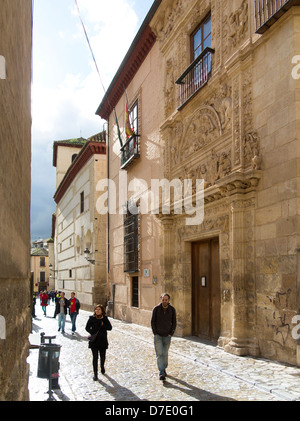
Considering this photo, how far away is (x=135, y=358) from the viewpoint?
356 inches

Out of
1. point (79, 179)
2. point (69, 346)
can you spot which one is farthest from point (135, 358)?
point (79, 179)

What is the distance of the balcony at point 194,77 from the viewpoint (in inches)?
433

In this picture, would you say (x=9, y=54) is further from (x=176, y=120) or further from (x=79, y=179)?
(x=79, y=179)

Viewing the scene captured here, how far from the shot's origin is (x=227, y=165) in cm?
984

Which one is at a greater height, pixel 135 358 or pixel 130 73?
pixel 130 73

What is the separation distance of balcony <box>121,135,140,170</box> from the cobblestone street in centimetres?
843

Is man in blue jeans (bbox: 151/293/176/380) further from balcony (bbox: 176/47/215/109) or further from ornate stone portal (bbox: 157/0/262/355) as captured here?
balcony (bbox: 176/47/215/109)

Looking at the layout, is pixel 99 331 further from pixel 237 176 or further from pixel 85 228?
pixel 85 228

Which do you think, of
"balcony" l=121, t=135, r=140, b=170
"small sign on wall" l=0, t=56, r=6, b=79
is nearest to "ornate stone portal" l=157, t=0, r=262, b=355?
"balcony" l=121, t=135, r=140, b=170

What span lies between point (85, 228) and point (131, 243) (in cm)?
984
